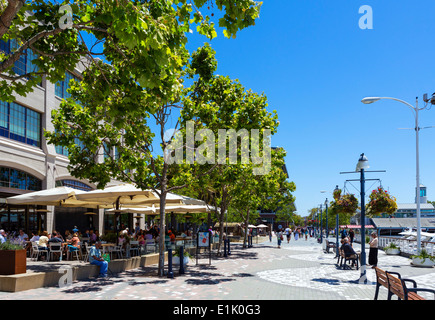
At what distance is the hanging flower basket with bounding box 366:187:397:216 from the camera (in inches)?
688

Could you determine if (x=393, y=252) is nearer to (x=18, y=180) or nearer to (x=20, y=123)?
(x=18, y=180)

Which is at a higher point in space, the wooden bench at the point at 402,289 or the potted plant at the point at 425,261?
the wooden bench at the point at 402,289

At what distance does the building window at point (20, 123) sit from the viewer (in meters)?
21.8

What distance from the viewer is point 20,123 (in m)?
23.3

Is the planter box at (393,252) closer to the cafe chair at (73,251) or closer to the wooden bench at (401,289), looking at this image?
the wooden bench at (401,289)

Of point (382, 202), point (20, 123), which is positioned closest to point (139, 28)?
point (382, 202)

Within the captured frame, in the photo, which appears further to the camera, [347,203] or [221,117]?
[347,203]

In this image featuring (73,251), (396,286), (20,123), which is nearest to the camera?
(396,286)

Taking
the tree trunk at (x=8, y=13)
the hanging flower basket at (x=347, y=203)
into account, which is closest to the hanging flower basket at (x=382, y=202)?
the hanging flower basket at (x=347, y=203)

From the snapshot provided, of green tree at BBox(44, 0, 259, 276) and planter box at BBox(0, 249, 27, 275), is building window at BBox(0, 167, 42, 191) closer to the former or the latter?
green tree at BBox(44, 0, 259, 276)

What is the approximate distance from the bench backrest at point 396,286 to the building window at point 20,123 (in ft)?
68.7

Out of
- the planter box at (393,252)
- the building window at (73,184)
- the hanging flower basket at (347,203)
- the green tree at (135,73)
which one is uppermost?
the green tree at (135,73)

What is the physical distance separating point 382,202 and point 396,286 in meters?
10.4
